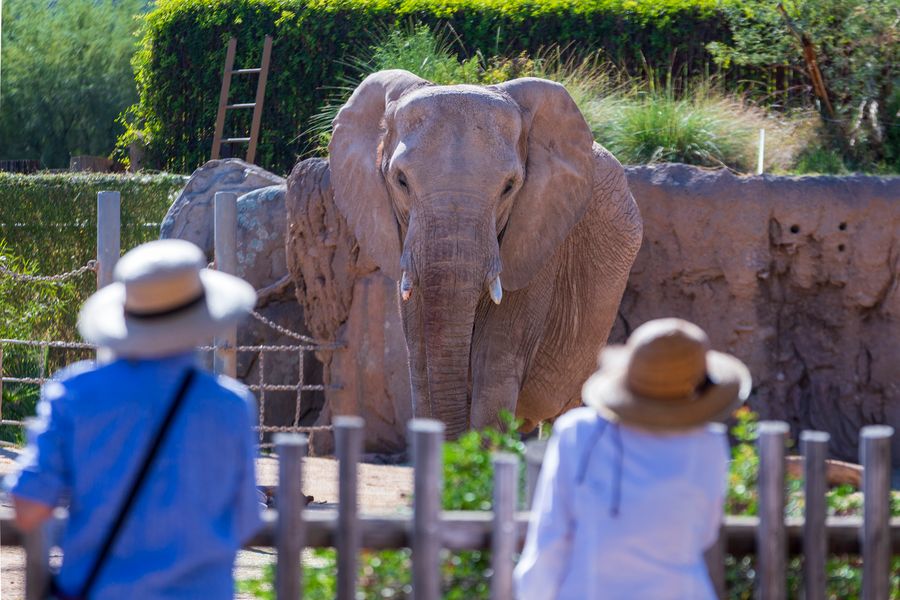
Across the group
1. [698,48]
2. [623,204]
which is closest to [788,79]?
[698,48]

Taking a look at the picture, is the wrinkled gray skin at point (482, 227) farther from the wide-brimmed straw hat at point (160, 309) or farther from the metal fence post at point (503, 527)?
the wide-brimmed straw hat at point (160, 309)

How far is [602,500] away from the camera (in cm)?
308

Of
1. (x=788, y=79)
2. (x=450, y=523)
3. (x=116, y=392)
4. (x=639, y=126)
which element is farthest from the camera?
(x=788, y=79)

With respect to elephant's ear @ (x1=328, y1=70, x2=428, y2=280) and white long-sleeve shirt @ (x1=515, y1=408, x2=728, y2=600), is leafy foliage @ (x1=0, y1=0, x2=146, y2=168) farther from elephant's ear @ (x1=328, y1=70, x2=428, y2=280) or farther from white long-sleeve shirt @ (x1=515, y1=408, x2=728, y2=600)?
white long-sleeve shirt @ (x1=515, y1=408, x2=728, y2=600)

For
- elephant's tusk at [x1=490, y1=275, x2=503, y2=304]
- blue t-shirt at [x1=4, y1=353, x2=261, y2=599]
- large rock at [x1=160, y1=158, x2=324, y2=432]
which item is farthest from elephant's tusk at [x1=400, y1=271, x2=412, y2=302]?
large rock at [x1=160, y1=158, x2=324, y2=432]

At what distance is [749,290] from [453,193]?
16.3 feet

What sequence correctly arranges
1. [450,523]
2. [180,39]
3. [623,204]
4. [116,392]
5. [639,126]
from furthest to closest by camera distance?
1. [180,39]
2. [639,126]
3. [623,204]
4. [450,523]
5. [116,392]

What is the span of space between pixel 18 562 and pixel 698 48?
10.3 meters

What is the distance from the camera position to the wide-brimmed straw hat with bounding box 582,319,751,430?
3082 mm

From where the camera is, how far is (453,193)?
6.45 meters

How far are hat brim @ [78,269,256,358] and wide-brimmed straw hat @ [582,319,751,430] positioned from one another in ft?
2.69

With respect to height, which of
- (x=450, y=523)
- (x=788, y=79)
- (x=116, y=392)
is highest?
(x=788, y=79)

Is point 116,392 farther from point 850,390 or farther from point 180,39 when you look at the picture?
point 180,39

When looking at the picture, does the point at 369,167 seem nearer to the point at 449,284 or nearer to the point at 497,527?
the point at 449,284
